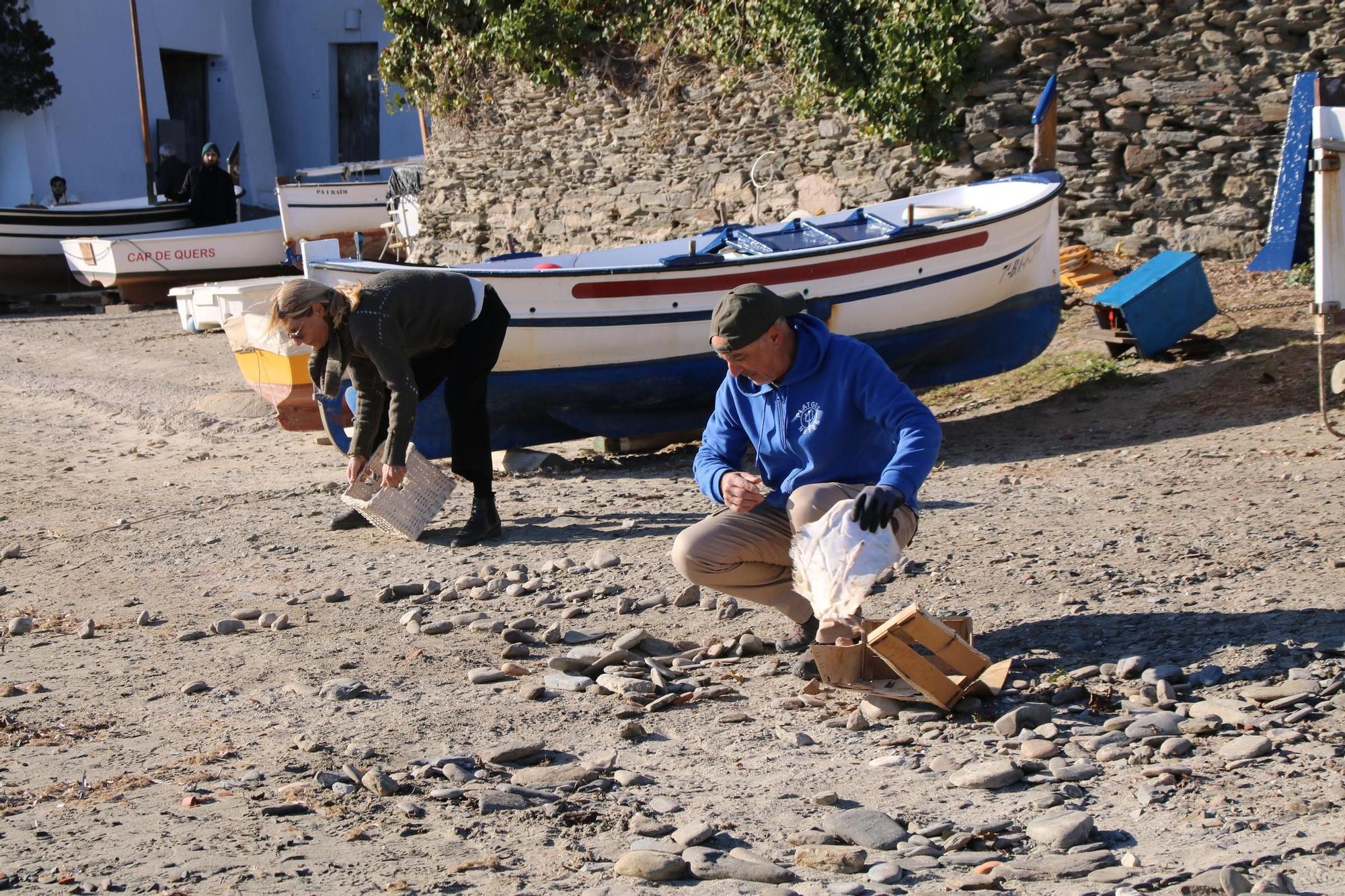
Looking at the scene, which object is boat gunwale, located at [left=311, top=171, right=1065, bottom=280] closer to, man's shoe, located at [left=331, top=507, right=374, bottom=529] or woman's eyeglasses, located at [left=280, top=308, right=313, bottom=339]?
man's shoe, located at [left=331, top=507, right=374, bottom=529]

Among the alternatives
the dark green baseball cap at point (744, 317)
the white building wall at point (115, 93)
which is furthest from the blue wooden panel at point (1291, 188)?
the white building wall at point (115, 93)

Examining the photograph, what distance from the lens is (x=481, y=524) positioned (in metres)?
7.25

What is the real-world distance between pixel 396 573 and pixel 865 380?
9.83ft

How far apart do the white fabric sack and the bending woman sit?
9.02ft

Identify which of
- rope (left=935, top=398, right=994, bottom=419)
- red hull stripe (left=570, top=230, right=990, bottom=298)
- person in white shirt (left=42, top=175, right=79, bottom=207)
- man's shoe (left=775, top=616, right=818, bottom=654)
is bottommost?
rope (left=935, top=398, right=994, bottom=419)

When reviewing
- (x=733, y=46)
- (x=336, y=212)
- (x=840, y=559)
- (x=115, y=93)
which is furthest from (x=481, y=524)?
(x=115, y=93)

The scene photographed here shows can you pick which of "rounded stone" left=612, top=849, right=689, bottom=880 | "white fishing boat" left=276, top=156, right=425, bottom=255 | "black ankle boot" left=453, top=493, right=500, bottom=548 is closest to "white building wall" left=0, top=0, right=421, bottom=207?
"white fishing boat" left=276, top=156, right=425, bottom=255

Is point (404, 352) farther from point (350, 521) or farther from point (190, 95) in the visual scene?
point (190, 95)

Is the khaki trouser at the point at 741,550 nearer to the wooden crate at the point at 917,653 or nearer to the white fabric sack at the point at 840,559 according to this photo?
the white fabric sack at the point at 840,559

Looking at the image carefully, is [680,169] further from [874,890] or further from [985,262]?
[874,890]

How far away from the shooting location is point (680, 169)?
15.0 meters

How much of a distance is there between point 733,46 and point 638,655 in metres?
9.86

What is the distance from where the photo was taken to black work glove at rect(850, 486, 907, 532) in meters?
4.24

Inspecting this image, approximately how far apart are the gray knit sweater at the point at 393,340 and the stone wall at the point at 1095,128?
664cm
